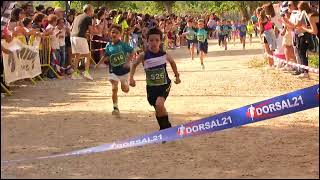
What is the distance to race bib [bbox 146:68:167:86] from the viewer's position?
719cm

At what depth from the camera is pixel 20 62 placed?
12.1m

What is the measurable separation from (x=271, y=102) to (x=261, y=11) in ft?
33.3

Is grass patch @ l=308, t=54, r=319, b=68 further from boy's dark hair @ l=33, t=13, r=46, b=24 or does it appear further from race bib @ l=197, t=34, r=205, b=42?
boy's dark hair @ l=33, t=13, r=46, b=24

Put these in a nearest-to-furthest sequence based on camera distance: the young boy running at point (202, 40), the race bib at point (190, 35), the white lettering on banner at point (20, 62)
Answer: the white lettering on banner at point (20, 62) → the young boy running at point (202, 40) → the race bib at point (190, 35)

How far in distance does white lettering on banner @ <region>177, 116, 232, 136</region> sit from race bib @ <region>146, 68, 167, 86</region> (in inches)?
68.0

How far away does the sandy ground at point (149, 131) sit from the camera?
18.2 ft

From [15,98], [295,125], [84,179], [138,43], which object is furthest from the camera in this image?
[138,43]

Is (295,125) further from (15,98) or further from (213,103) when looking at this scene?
(15,98)

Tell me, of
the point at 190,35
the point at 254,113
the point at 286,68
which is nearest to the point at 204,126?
the point at 254,113

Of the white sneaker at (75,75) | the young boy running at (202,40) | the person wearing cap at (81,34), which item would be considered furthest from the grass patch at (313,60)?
the white sneaker at (75,75)

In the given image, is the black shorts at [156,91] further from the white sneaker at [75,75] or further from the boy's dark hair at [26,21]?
the white sneaker at [75,75]

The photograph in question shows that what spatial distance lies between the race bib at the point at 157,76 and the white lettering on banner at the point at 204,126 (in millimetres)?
1728

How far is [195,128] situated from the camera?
5.44 metres

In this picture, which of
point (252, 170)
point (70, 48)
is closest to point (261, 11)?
point (70, 48)
